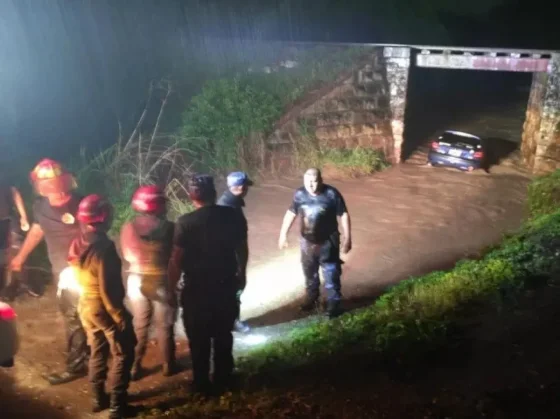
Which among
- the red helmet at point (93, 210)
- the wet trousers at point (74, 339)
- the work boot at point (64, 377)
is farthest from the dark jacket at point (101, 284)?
the work boot at point (64, 377)

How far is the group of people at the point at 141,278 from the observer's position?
13.8 feet

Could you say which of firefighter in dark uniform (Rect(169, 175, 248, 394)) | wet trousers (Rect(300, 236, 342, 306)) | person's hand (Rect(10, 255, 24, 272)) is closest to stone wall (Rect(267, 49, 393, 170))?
wet trousers (Rect(300, 236, 342, 306))

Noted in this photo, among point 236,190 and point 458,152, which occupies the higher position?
point 236,190

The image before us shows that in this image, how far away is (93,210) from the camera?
418cm

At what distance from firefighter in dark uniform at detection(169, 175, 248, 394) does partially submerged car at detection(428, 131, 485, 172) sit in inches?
476

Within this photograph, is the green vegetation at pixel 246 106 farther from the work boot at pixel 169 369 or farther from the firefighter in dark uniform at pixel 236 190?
the work boot at pixel 169 369

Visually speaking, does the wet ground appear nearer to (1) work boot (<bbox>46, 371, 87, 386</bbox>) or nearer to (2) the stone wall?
(1) work boot (<bbox>46, 371, 87, 386</bbox>)

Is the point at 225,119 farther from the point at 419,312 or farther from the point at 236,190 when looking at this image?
the point at 419,312

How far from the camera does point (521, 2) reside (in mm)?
29266

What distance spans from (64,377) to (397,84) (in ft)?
41.8

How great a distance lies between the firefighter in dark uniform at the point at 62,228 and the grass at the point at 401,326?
1270 mm

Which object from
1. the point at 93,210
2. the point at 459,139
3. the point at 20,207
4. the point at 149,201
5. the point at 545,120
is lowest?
the point at 459,139

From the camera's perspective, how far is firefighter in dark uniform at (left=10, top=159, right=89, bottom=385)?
504 cm

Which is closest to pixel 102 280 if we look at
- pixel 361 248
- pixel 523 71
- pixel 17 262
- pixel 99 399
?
pixel 99 399
